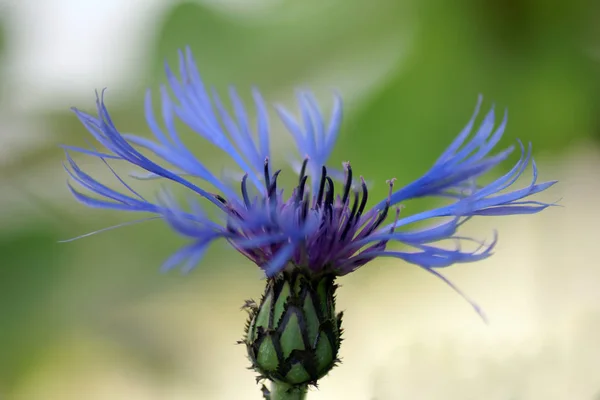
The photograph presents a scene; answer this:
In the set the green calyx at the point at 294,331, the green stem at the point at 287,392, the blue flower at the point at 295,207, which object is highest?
the blue flower at the point at 295,207

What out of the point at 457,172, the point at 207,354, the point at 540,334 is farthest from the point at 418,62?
the point at 457,172

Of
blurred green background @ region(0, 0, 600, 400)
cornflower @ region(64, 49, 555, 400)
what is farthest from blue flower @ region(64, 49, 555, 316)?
blurred green background @ region(0, 0, 600, 400)

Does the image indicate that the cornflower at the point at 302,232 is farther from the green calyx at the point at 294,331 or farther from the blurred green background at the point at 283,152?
the blurred green background at the point at 283,152

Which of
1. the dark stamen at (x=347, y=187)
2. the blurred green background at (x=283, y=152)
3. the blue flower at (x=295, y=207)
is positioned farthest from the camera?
the blurred green background at (x=283, y=152)

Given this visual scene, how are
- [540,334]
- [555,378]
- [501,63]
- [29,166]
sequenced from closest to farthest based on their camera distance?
[555,378] → [540,334] → [29,166] → [501,63]

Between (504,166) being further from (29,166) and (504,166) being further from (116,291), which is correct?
(29,166)

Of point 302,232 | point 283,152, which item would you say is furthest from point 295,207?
point 283,152

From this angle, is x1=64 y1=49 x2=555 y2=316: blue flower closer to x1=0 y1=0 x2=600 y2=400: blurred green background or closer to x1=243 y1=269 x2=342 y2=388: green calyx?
x1=243 y1=269 x2=342 y2=388: green calyx


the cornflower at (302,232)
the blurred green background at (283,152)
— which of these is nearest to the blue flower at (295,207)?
the cornflower at (302,232)

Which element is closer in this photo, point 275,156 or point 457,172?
point 457,172
